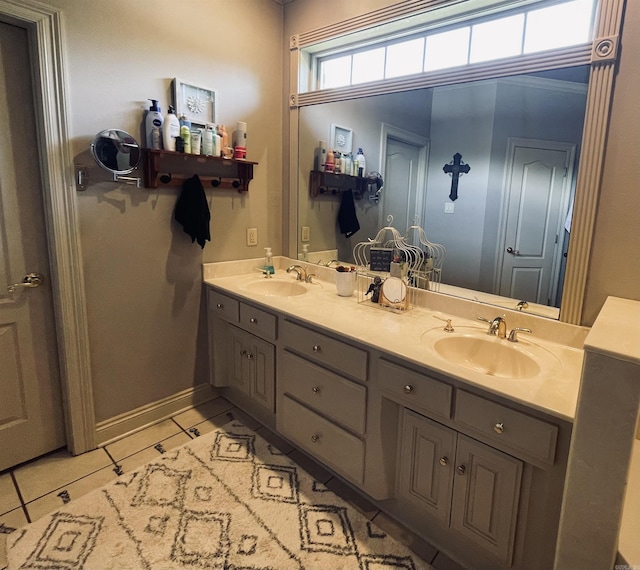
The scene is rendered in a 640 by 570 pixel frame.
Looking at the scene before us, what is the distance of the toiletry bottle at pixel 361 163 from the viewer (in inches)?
89.1

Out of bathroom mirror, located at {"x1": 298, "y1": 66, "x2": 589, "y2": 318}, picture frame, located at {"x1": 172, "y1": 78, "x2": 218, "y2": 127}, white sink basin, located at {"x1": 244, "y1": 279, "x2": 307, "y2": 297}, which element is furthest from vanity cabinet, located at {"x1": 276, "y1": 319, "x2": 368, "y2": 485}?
picture frame, located at {"x1": 172, "y1": 78, "x2": 218, "y2": 127}

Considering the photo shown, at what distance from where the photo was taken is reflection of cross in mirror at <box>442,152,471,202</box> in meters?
1.83

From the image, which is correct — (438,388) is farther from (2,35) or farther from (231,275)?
(2,35)

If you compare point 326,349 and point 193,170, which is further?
point 193,170

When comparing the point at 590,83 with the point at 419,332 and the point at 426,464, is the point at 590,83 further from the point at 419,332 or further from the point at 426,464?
the point at 426,464

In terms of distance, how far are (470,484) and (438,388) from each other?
1.13ft

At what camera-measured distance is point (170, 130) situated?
204cm

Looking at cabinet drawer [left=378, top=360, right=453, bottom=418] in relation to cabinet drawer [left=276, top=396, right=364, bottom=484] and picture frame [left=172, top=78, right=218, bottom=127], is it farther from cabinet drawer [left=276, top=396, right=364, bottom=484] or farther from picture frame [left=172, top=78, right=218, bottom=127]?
picture frame [left=172, top=78, right=218, bottom=127]

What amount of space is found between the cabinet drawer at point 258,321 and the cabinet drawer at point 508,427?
1.01 meters

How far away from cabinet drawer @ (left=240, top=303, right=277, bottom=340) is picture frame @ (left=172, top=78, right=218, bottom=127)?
1.09 metres

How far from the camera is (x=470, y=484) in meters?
1.34

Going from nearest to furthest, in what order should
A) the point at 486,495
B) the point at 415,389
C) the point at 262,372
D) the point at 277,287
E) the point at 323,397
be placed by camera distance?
the point at 486,495, the point at 415,389, the point at 323,397, the point at 262,372, the point at 277,287

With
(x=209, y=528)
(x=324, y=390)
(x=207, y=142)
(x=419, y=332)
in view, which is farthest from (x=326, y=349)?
(x=207, y=142)

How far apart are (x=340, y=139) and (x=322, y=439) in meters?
1.70
